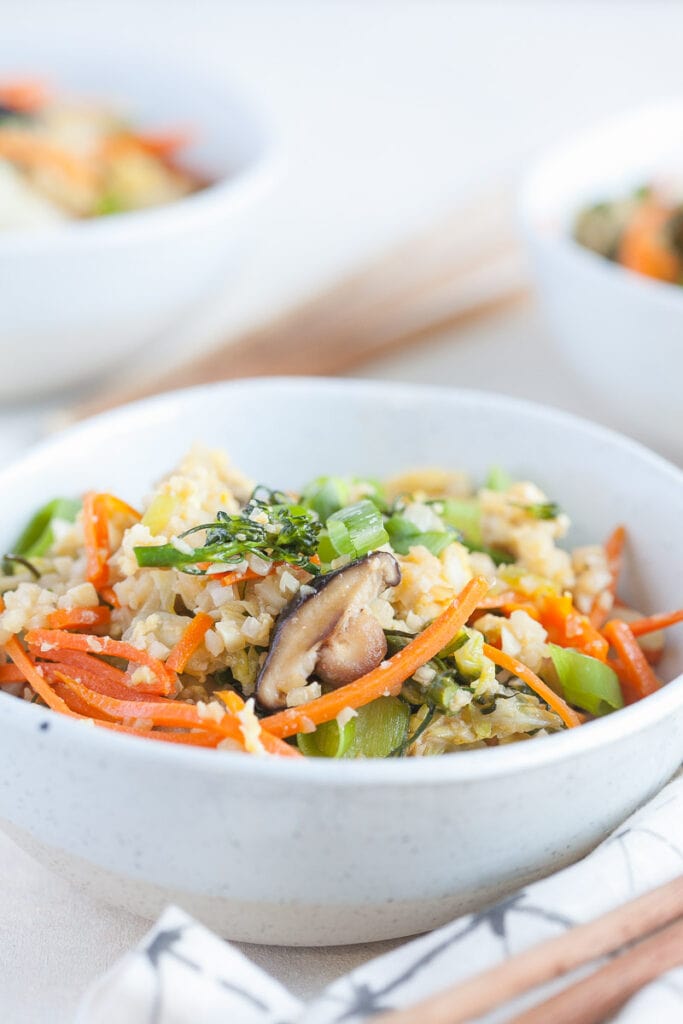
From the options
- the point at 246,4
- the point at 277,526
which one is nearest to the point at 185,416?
the point at 277,526

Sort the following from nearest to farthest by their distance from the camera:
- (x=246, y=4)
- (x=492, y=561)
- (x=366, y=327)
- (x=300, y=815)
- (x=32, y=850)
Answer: (x=300, y=815)
(x=32, y=850)
(x=492, y=561)
(x=366, y=327)
(x=246, y=4)

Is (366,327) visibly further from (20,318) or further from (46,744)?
(46,744)

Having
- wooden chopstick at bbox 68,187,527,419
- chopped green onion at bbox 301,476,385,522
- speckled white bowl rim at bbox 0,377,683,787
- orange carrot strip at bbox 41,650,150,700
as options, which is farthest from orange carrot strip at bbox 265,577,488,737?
wooden chopstick at bbox 68,187,527,419

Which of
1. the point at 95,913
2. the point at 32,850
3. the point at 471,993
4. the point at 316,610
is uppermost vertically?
the point at 316,610

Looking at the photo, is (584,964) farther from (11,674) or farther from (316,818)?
(11,674)

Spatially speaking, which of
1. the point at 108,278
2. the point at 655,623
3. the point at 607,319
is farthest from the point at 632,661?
the point at 108,278

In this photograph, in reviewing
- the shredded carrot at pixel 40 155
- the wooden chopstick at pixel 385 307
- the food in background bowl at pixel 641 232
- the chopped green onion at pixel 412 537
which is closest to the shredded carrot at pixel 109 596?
the chopped green onion at pixel 412 537
